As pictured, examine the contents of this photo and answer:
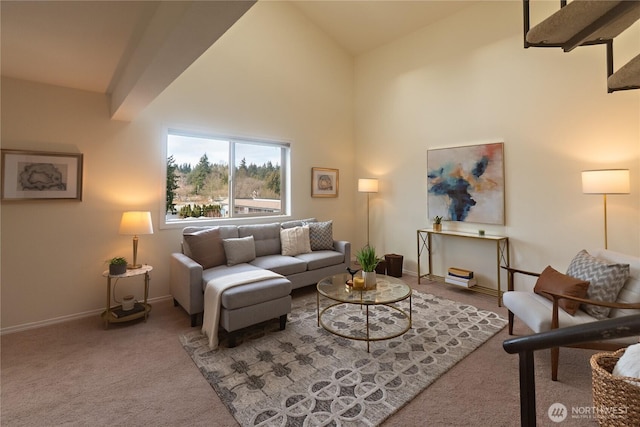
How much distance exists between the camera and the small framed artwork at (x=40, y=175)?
9.15 feet

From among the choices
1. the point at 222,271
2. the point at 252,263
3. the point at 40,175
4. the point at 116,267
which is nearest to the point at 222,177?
the point at 252,263

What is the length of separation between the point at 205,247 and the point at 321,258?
4.97 feet

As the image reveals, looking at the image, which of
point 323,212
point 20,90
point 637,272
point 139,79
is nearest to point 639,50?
point 637,272

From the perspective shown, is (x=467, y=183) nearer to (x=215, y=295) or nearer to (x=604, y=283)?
(x=604, y=283)

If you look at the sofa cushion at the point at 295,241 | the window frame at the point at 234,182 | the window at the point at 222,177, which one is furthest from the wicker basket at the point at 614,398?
the window at the point at 222,177

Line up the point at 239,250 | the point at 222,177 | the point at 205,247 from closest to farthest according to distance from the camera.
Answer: the point at 205,247, the point at 239,250, the point at 222,177

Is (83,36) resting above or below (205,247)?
above

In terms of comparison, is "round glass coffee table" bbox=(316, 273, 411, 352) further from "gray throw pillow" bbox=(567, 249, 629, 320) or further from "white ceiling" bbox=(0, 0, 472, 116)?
"white ceiling" bbox=(0, 0, 472, 116)

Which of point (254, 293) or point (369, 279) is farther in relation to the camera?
point (369, 279)

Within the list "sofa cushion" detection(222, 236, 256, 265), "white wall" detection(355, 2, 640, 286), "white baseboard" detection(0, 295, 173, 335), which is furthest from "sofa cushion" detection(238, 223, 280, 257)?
"white wall" detection(355, 2, 640, 286)

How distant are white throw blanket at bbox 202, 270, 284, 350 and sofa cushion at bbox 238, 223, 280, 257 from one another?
1086 millimetres

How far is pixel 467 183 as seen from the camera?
13.6 feet

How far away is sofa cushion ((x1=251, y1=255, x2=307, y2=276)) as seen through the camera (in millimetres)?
3562

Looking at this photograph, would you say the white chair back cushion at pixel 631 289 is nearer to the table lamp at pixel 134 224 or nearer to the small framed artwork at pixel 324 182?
the small framed artwork at pixel 324 182
